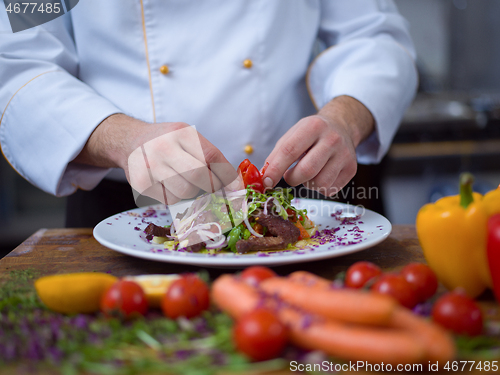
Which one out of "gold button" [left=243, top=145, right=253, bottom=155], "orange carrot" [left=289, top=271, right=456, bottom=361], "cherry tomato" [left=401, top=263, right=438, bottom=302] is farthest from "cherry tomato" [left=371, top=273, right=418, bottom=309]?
"gold button" [left=243, top=145, right=253, bottom=155]

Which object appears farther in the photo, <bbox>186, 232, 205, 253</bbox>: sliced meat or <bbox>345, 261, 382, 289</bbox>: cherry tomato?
<bbox>186, 232, 205, 253</bbox>: sliced meat

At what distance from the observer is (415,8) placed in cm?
568

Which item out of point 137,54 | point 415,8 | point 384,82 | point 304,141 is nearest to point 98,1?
point 137,54

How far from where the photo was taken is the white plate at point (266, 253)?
1.14 meters

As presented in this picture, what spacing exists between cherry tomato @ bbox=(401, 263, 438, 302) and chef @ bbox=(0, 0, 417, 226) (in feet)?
2.19

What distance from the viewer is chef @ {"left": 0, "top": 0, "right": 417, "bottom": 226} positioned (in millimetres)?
1643

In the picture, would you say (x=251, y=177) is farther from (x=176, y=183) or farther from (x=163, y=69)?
(x=163, y=69)

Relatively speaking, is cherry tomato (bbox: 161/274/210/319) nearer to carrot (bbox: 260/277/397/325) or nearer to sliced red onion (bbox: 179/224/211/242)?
carrot (bbox: 260/277/397/325)

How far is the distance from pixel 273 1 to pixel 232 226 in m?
1.12

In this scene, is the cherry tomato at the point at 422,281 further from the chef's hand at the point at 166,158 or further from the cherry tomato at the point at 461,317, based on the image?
the chef's hand at the point at 166,158

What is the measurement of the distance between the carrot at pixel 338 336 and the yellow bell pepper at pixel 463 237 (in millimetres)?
397

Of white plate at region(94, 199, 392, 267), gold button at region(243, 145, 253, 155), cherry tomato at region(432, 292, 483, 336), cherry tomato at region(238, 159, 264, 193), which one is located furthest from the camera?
gold button at region(243, 145, 253, 155)

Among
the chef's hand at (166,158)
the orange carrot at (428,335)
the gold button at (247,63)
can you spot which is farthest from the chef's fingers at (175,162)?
the orange carrot at (428,335)

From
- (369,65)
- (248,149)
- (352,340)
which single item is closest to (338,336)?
(352,340)
